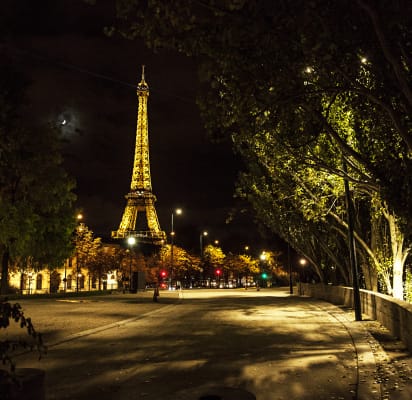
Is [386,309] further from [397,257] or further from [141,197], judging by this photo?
[141,197]

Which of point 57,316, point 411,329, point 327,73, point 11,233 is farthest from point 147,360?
point 11,233

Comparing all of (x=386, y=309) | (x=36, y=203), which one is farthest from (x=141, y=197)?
(x=386, y=309)

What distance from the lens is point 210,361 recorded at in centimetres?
937

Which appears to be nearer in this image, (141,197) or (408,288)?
(408,288)

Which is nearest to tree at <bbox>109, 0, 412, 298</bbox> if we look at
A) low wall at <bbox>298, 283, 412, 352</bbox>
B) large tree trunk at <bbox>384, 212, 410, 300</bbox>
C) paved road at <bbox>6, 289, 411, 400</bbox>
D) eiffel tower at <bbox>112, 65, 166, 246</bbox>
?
low wall at <bbox>298, 283, 412, 352</bbox>

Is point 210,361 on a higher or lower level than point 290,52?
lower

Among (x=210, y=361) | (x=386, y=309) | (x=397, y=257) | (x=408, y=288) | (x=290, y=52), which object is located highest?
(x=290, y=52)

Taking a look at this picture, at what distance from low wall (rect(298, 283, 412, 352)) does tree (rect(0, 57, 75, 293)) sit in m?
18.5

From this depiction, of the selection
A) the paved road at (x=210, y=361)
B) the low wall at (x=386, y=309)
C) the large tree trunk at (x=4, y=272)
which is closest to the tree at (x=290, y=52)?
the low wall at (x=386, y=309)

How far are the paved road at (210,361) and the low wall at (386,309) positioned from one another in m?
0.79

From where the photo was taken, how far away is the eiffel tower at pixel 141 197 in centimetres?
9469

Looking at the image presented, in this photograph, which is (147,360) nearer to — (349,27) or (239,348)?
(239,348)

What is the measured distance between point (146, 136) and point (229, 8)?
92.3 metres

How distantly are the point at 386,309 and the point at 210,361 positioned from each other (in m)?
7.13
